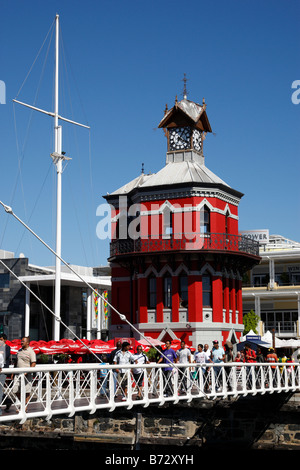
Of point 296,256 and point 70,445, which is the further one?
point 296,256

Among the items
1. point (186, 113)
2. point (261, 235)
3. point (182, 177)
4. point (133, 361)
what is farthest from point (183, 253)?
point (261, 235)

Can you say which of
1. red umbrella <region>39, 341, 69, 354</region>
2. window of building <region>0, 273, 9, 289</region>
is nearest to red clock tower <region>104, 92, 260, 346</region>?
red umbrella <region>39, 341, 69, 354</region>

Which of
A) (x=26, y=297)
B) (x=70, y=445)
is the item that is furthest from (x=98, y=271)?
(x=70, y=445)

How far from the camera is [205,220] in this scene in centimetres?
4244

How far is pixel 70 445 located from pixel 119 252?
51.6 feet

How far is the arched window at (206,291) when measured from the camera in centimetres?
4169

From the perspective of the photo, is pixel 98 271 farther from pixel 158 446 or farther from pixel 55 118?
pixel 158 446

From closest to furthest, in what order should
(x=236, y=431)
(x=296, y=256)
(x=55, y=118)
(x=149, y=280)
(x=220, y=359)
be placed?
(x=220, y=359)
(x=236, y=431)
(x=55, y=118)
(x=149, y=280)
(x=296, y=256)

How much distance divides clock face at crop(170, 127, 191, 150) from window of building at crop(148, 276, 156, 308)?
8.69 meters

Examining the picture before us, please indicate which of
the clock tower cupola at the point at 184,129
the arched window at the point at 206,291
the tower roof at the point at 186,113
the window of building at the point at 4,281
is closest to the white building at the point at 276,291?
the clock tower cupola at the point at 184,129

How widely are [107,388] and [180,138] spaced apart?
25.8 meters

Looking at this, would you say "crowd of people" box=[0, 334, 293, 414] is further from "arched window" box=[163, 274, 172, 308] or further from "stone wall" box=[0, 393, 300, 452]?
"arched window" box=[163, 274, 172, 308]

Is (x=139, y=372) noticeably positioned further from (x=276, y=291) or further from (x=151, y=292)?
(x=276, y=291)

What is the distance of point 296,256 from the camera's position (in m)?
59.4
